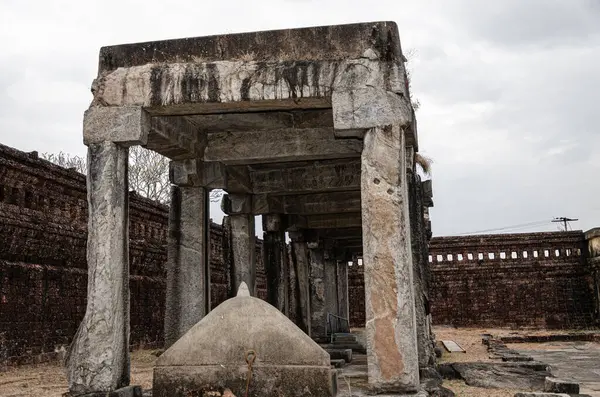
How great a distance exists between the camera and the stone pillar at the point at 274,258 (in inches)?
492

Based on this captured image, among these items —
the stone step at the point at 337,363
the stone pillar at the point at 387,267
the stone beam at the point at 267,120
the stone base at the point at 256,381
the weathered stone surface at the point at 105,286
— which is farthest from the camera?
the stone step at the point at 337,363

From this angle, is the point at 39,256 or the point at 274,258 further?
the point at 274,258

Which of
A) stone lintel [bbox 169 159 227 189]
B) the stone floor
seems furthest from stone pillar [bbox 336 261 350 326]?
stone lintel [bbox 169 159 227 189]

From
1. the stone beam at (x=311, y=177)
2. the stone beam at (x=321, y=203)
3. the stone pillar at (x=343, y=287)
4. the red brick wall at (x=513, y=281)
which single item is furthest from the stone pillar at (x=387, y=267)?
the red brick wall at (x=513, y=281)

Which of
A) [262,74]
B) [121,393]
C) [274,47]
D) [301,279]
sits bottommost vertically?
[121,393]

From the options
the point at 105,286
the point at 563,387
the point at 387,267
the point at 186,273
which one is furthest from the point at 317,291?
the point at 387,267

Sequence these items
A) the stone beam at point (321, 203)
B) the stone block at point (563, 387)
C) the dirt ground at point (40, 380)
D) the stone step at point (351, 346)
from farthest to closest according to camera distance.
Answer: the stone step at point (351, 346) → the stone beam at point (321, 203) → the dirt ground at point (40, 380) → the stone block at point (563, 387)

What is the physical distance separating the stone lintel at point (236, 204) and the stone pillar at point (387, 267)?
4.87 meters

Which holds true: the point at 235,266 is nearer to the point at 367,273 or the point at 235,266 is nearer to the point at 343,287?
the point at 367,273

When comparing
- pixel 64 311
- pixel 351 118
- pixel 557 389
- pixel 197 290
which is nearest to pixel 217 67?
pixel 351 118

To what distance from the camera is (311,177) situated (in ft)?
35.6

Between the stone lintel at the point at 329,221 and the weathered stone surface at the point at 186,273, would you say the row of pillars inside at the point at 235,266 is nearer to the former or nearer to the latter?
the weathered stone surface at the point at 186,273

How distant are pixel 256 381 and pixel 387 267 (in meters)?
1.55

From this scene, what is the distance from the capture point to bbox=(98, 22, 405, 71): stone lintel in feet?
20.6
